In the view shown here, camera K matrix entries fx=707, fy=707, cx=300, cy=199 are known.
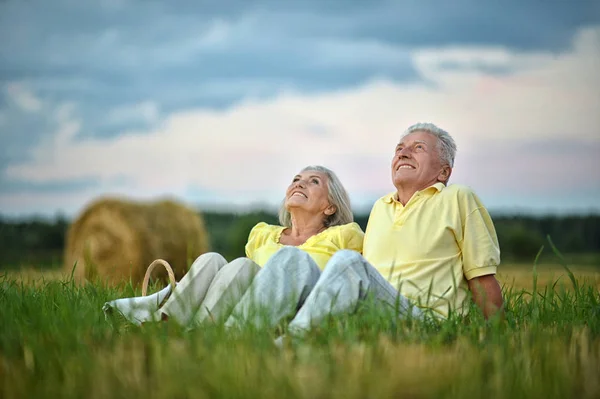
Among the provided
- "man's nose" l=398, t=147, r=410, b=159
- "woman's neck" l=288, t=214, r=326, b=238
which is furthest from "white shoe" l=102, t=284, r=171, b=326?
"man's nose" l=398, t=147, r=410, b=159

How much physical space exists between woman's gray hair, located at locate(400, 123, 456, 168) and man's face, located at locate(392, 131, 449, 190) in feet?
0.09

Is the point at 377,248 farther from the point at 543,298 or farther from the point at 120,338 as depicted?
the point at 120,338

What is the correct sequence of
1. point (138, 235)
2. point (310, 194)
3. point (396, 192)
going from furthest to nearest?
point (138, 235) < point (310, 194) < point (396, 192)

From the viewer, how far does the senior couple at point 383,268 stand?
2.95 m

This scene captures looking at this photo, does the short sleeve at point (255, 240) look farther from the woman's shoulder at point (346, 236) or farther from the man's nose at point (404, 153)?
the man's nose at point (404, 153)

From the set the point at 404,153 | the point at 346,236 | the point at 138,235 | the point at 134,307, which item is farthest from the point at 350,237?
the point at 138,235

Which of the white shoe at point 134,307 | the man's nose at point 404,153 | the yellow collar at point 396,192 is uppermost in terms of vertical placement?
the man's nose at point 404,153

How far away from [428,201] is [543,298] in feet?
2.78

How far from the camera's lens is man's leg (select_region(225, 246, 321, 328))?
2889 mm

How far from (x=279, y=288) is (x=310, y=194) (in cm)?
113

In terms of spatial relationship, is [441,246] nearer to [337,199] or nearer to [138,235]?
[337,199]

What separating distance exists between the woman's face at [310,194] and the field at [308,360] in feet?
Result: 3.86

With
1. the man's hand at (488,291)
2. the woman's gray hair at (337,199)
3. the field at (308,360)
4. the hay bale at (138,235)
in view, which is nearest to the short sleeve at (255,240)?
the woman's gray hair at (337,199)

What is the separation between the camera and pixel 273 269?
3.09 m
